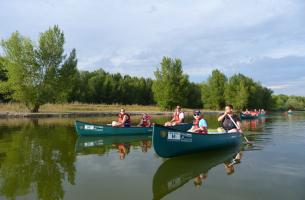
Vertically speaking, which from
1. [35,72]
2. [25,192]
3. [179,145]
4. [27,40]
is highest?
[27,40]

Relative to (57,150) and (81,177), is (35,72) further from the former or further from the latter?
(81,177)

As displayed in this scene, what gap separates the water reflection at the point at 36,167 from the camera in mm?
7652

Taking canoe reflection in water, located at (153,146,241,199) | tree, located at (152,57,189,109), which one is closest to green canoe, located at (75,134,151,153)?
canoe reflection in water, located at (153,146,241,199)

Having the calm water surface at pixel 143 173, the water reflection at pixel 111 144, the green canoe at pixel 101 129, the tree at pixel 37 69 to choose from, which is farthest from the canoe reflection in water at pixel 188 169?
the tree at pixel 37 69

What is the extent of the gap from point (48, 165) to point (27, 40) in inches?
1243

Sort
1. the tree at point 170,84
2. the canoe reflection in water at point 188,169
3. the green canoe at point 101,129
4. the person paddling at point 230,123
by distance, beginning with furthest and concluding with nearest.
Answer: the tree at point 170,84 < the green canoe at point 101,129 < the person paddling at point 230,123 < the canoe reflection in water at point 188,169

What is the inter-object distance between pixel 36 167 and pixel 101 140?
705 centimetres

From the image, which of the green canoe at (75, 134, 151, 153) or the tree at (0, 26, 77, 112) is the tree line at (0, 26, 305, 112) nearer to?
the tree at (0, 26, 77, 112)

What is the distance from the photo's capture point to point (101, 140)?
1702cm

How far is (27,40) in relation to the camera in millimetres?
38188

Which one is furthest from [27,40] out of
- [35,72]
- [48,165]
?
[48,165]

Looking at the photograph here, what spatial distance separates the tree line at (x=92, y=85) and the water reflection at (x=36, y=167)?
24.3 m

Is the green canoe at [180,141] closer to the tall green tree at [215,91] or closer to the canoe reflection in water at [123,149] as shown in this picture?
the canoe reflection in water at [123,149]

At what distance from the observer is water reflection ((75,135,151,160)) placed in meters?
13.5
